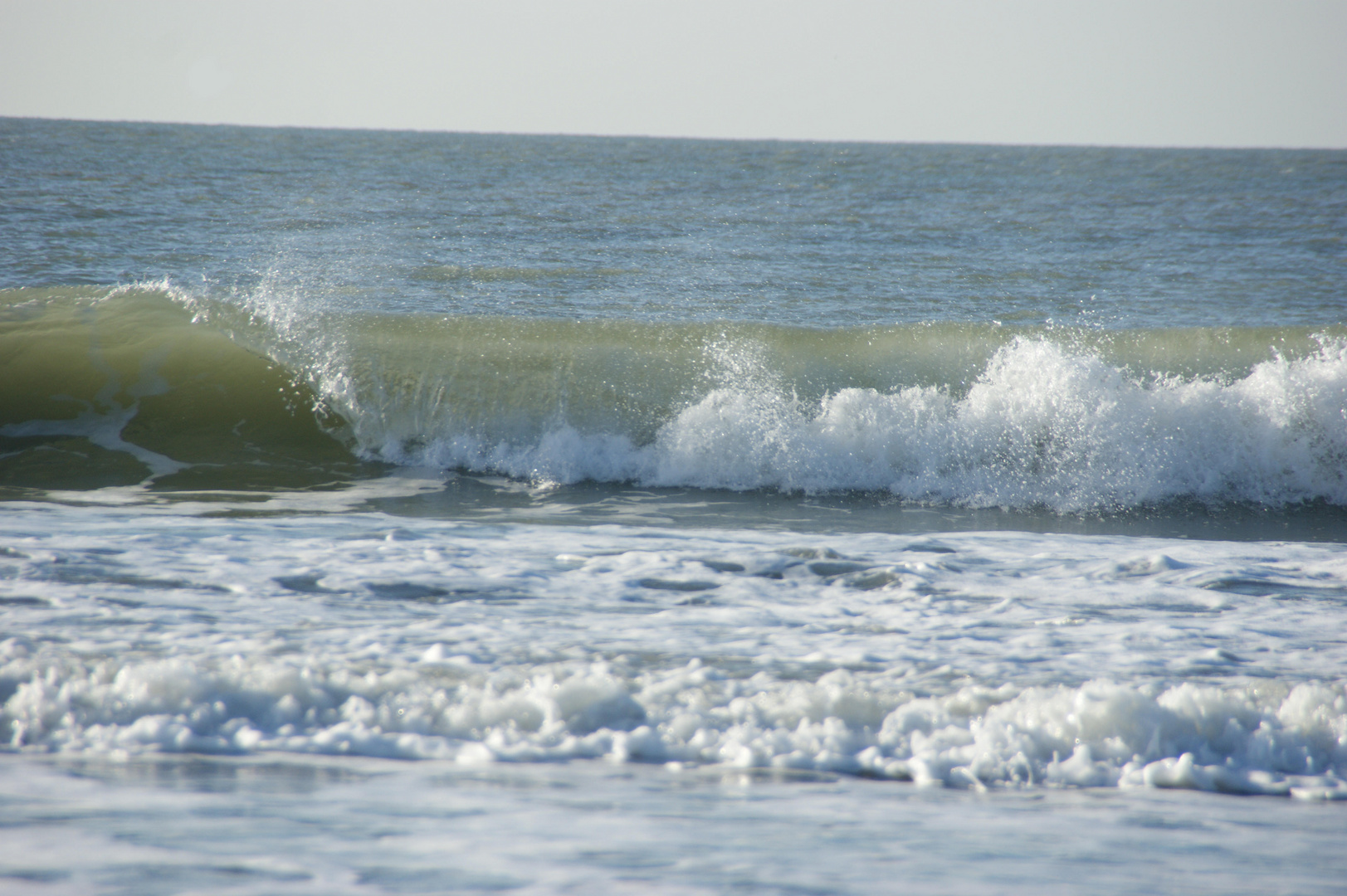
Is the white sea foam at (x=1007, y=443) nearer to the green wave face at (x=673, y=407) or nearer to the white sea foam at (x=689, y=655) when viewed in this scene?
the green wave face at (x=673, y=407)

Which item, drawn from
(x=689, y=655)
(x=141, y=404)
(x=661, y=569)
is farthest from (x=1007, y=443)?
(x=141, y=404)

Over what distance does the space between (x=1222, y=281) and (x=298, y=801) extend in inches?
565

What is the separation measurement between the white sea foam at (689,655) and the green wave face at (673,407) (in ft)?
6.60

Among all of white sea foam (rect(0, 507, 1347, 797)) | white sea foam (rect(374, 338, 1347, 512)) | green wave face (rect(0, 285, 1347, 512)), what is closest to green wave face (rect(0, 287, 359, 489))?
green wave face (rect(0, 285, 1347, 512))

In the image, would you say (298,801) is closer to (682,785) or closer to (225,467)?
(682,785)

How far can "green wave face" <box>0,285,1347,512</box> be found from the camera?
6684 millimetres

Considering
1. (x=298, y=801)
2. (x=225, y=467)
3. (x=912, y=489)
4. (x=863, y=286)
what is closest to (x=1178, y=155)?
(x=863, y=286)

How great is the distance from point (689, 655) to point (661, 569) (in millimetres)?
1120

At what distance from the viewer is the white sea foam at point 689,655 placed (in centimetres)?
259

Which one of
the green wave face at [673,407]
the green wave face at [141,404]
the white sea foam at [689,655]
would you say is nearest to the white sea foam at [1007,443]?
the green wave face at [673,407]

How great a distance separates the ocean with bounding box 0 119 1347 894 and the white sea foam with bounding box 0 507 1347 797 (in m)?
0.02

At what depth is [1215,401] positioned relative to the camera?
704cm

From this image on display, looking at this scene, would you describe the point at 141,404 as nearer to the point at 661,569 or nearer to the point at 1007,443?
the point at 661,569

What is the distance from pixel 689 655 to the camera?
3178mm
